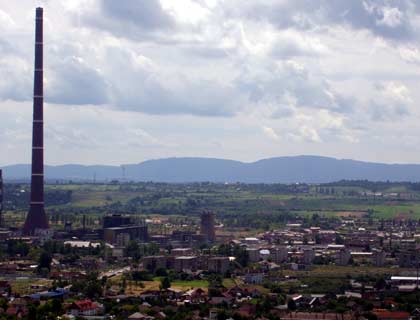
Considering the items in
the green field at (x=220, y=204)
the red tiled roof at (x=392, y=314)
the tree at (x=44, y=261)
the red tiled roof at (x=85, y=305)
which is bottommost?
the red tiled roof at (x=392, y=314)

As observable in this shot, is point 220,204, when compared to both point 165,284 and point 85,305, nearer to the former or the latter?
point 165,284

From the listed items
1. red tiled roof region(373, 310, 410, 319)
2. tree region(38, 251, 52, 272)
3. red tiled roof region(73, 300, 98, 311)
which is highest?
tree region(38, 251, 52, 272)

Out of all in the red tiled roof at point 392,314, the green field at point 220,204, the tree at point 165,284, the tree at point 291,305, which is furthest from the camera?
the green field at point 220,204

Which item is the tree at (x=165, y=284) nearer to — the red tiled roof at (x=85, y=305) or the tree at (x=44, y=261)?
the red tiled roof at (x=85, y=305)

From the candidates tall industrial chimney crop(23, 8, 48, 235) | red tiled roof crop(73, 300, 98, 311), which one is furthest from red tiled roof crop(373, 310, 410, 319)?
tall industrial chimney crop(23, 8, 48, 235)

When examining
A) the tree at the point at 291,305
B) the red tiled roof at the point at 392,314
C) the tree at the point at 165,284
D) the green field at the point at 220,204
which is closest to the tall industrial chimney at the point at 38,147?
the green field at the point at 220,204

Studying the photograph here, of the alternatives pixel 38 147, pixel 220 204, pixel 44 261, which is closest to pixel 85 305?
pixel 44 261

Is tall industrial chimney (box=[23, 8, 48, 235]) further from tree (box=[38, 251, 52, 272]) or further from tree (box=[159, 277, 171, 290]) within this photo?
tree (box=[159, 277, 171, 290])

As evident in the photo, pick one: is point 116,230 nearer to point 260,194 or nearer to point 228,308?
point 228,308

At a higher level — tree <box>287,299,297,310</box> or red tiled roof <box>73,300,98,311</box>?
red tiled roof <box>73,300,98,311</box>
